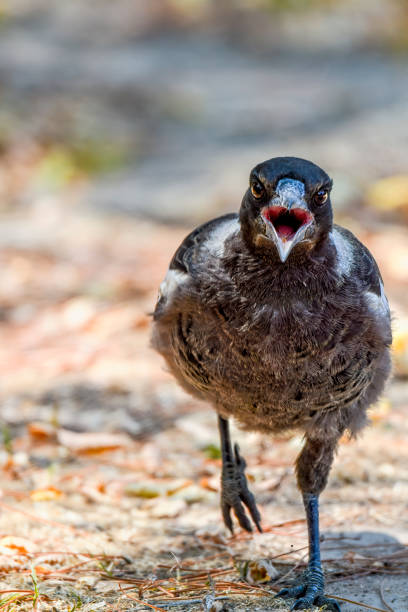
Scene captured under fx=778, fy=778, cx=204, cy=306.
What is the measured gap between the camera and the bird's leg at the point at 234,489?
3900 millimetres

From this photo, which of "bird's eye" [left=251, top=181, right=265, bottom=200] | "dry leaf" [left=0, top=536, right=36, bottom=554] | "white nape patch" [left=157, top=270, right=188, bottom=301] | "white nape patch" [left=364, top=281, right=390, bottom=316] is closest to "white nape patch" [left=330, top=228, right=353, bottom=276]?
"white nape patch" [left=364, top=281, right=390, bottom=316]

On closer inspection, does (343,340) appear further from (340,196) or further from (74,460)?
(340,196)

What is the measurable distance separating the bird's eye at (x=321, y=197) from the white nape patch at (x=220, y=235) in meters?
0.39

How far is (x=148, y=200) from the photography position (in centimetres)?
944

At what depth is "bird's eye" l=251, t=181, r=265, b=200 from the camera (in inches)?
123

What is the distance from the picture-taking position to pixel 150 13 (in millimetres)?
18688

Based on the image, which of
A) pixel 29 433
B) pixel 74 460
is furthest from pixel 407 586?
pixel 29 433

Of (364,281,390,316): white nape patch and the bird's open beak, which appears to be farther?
(364,281,390,316): white nape patch

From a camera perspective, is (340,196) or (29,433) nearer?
(29,433)

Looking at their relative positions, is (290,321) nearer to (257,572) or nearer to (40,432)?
(257,572)

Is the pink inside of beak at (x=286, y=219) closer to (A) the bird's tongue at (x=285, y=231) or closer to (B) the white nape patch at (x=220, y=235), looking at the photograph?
(A) the bird's tongue at (x=285, y=231)

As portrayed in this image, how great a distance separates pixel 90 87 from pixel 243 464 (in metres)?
11.3

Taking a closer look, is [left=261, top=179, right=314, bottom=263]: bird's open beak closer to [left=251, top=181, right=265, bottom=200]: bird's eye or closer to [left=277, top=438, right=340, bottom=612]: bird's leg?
[left=251, top=181, right=265, bottom=200]: bird's eye

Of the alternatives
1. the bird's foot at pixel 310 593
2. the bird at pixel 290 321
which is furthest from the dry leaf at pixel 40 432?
the bird's foot at pixel 310 593
